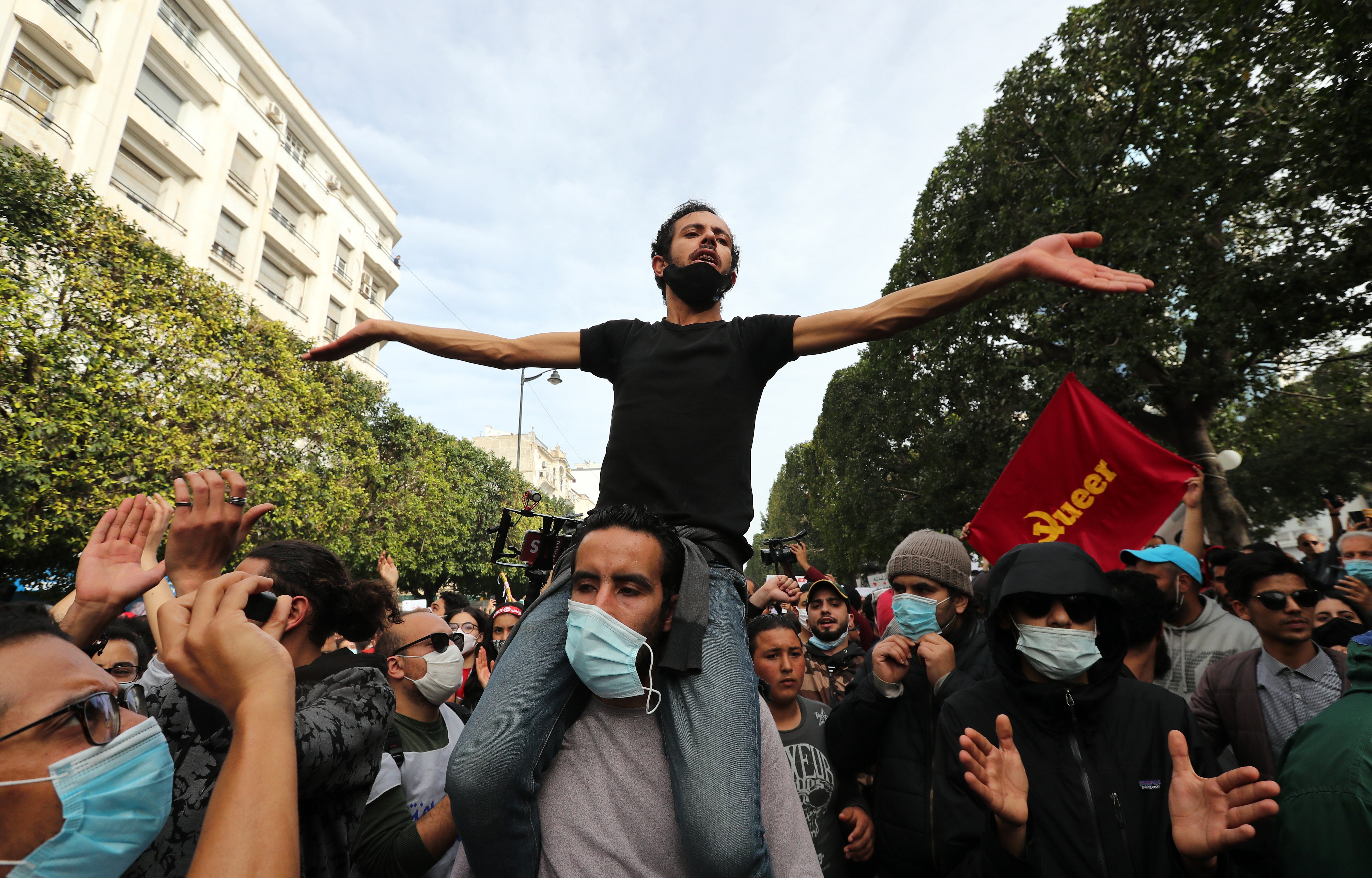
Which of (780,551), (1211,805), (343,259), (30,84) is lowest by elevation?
(1211,805)

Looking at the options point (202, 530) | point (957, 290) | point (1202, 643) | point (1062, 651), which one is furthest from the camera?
point (1202, 643)

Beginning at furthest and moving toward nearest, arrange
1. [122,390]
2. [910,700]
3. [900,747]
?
1. [122,390]
2. [910,700]
3. [900,747]

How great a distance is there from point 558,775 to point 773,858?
0.59 meters

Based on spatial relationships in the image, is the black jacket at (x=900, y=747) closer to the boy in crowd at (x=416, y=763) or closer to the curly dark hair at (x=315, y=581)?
the boy in crowd at (x=416, y=763)

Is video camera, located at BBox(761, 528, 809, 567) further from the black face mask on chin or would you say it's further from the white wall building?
the white wall building

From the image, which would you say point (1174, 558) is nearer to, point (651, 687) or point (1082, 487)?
point (1082, 487)

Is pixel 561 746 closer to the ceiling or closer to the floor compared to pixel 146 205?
closer to the floor

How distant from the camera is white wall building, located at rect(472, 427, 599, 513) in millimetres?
79000

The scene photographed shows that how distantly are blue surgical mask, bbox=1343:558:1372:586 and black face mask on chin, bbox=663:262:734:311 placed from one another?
16.7 ft

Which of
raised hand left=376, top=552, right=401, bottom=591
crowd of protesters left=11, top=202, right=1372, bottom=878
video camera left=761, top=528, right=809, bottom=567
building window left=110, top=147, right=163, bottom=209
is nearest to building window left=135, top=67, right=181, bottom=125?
building window left=110, top=147, right=163, bottom=209

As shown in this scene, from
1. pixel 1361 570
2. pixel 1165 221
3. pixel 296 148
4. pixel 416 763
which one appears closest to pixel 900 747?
pixel 416 763

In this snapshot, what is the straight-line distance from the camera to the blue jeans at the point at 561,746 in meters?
1.72

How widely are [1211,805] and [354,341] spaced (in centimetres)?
321

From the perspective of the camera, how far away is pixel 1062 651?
2.71 meters
